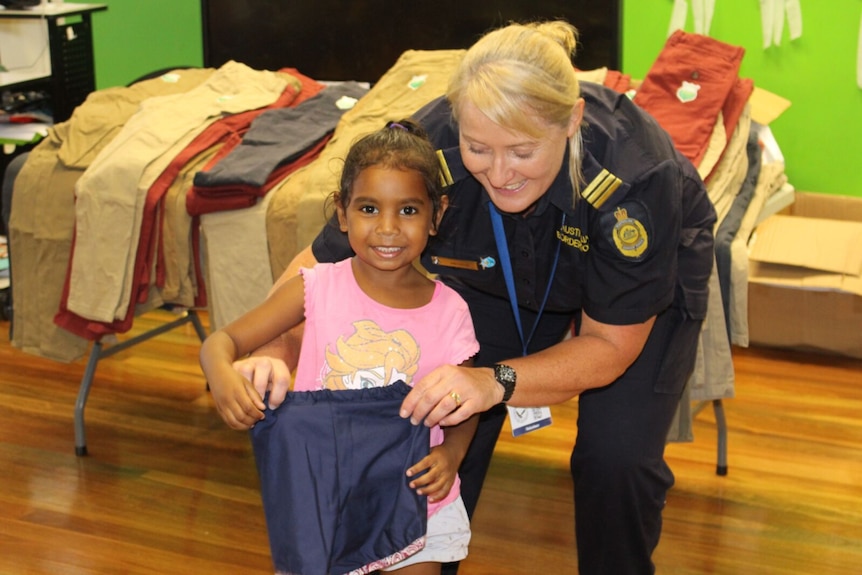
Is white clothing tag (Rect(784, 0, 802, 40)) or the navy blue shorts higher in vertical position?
white clothing tag (Rect(784, 0, 802, 40))

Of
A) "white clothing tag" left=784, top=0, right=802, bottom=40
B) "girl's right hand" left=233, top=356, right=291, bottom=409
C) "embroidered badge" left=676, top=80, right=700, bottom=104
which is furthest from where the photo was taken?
"white clothing tag" left=784, top=0, right=802, bottom=40

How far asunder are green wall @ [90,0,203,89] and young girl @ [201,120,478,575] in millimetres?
3167

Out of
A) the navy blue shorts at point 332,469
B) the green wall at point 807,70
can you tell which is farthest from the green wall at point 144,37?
the navy blue shorts at point 332,469

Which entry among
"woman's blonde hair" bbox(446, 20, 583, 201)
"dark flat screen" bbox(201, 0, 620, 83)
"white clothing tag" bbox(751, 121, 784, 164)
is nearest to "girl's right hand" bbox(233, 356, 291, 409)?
"woman's blonde hair" bbox(446, 20, 583, 201)

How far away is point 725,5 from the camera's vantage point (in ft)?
12.9

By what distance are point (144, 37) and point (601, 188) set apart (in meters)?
3.45

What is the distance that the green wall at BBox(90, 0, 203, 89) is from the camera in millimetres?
4758

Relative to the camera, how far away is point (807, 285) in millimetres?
3570

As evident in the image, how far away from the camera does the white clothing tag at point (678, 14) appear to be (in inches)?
155

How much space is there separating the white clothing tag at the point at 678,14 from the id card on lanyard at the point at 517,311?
6.97 ft

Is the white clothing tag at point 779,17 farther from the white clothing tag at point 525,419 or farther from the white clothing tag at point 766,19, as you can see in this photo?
the white clothing tag at point 525,419

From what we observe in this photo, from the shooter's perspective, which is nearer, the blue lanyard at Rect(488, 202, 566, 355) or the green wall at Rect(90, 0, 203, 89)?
the blue lanyard at Rect(488, 202, 566, 355)

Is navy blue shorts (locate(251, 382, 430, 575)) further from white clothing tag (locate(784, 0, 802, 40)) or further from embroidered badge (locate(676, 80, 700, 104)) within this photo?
white clothing tag (locate(784, 0, 802, 40))

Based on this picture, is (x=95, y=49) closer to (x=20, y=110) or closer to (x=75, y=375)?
(x=20, y=110)
